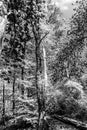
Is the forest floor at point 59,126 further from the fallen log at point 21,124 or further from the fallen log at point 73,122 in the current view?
the fallen log at point 21,124

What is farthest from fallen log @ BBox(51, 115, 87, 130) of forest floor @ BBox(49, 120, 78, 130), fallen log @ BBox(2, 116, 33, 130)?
fallen log @ BBox(2, 116, 33, 130)

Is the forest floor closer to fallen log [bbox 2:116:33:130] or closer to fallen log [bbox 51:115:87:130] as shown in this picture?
fallen log [bbox 51:115:87:130]

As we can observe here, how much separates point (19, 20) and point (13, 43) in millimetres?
2855

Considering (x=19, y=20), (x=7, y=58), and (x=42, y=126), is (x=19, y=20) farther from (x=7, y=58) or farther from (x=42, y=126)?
(x=42, y=126)

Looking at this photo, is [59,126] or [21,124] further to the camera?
[21,124]

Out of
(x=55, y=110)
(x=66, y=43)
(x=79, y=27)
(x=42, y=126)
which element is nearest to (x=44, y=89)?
(x=42, y=126)

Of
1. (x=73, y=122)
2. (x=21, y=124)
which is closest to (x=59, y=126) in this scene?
(x=73, y=122)

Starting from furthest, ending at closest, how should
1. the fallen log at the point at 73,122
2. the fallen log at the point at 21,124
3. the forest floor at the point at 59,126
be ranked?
1. the fallen log at the point at 21,124
2. the forest floor at the point at 59,126
3. the fallen log at the point at 73,122

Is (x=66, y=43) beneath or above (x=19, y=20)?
beneath

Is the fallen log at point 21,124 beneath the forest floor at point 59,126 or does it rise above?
beneath

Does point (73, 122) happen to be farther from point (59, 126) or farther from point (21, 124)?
point (21, 124)

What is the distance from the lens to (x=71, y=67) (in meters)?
5.98

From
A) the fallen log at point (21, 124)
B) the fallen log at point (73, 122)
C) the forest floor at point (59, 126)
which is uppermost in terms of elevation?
the fallen log at point (73, 122)

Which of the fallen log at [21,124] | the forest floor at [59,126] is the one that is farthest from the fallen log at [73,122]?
the fallen log at [21,124]
